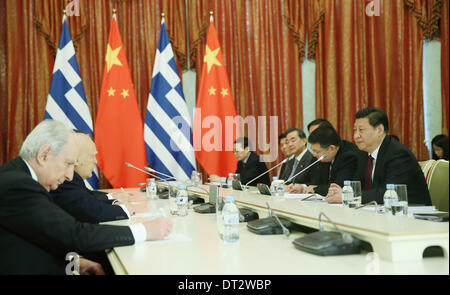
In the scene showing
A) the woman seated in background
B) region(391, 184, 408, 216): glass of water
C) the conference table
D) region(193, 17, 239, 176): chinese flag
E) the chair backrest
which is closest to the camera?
the conference table

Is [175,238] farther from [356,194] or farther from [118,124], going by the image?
[118,124]

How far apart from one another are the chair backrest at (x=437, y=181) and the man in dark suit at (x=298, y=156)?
1.36 m

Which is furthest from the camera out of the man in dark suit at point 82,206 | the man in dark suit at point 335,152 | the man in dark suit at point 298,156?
the man in dark suit at point 298,156

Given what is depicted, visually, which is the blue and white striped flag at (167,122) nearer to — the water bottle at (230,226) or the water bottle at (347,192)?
the water bottle at (347,192)

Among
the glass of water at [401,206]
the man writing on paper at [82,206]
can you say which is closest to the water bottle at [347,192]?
the glass of water at [401,206]

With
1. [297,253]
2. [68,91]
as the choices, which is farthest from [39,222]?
[68,91]

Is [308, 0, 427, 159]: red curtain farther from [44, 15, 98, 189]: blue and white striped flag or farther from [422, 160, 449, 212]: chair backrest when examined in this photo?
[44, 15, 98, 189]: blue and white striped flag

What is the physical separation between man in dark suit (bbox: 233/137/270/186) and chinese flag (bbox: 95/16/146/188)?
1.17 metres

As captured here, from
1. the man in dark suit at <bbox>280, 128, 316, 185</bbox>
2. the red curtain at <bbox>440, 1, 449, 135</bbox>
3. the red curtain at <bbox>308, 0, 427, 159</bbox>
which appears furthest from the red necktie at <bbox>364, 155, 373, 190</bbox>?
the red curtain at <bbox>308, 0, 427, 159</bbox>

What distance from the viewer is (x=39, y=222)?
1510 millimetres

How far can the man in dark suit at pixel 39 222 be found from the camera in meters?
1.51

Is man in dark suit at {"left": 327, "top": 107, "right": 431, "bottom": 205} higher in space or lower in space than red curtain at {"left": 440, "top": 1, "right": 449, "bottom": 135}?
lower

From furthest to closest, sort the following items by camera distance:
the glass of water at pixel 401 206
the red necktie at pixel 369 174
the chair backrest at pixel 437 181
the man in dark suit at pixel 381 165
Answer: the red necktie at pixel 369 174 < the chair backrest at pixel 437 181 < the man in dark suit at pixel 381 165 < the glass of water at pixel 401 206

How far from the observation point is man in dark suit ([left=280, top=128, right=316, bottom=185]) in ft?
14.1
